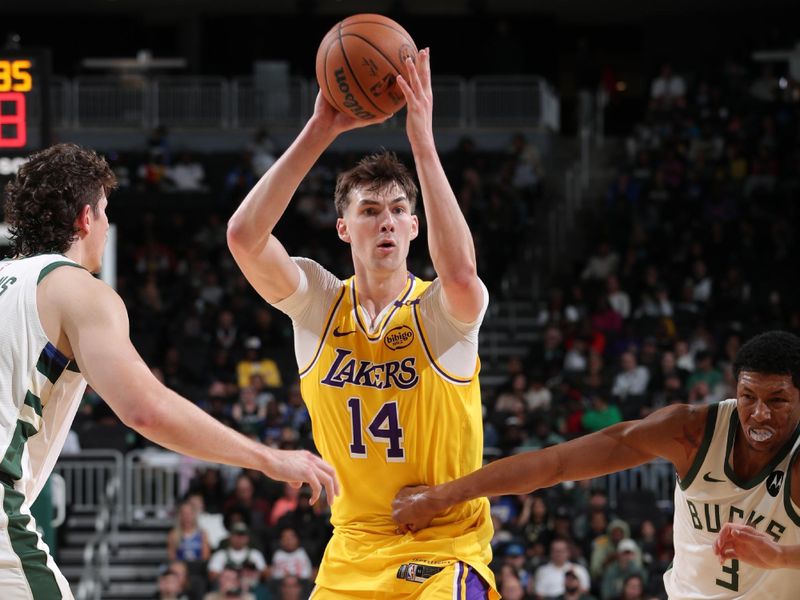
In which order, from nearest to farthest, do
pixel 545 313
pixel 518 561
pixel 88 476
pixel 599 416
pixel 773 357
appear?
pixel 773 357 < pixel 518 561 < pixel 88 476 < pixel 599 416 < pixel 545 313

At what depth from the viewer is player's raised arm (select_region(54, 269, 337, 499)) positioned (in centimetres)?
348

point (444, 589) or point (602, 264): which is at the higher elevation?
point (602, 264)

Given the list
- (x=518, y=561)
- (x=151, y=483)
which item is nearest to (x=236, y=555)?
(x=151, y=483)

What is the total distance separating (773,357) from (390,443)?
1.41 m

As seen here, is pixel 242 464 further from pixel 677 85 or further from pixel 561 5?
pixel 561 5

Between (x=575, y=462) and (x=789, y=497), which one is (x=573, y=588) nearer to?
(x=575, y=462)

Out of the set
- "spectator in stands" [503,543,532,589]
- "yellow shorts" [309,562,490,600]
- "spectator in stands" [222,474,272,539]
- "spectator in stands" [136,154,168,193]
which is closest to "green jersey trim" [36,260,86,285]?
"yellow shorts" [309,562,490,600]

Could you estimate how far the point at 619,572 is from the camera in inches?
425

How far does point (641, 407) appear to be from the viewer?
43.2 feet

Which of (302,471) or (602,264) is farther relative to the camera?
(602,264)

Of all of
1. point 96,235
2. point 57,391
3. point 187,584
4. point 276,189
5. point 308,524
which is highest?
point 276,189

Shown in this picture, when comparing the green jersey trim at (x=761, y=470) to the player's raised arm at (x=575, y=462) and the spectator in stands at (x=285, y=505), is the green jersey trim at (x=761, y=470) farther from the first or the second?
the spectator in stands at (x=285, y=505)

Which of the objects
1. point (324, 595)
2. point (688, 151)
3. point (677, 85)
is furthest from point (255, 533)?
point (677, 85)

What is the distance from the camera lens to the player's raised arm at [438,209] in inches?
173
